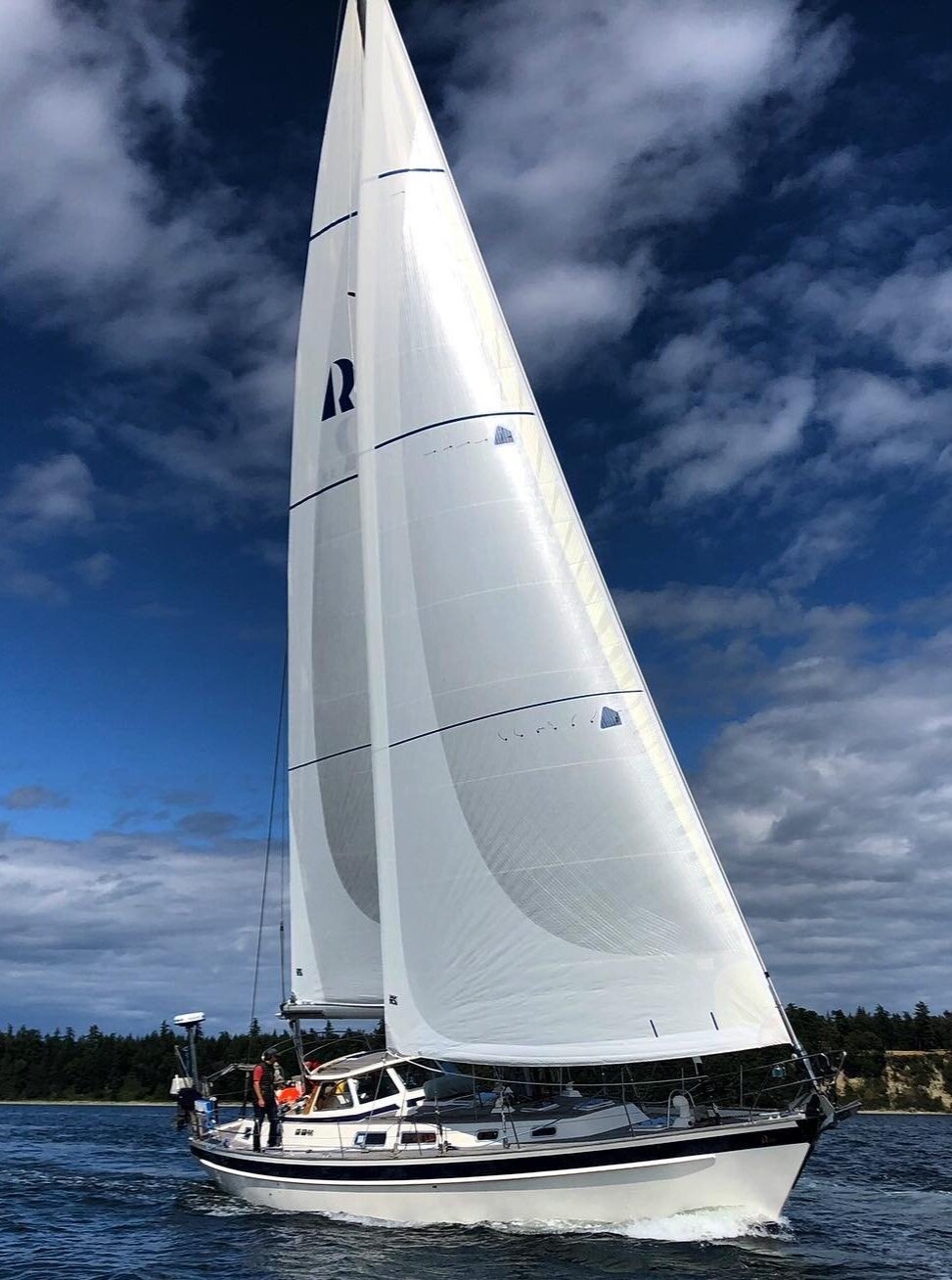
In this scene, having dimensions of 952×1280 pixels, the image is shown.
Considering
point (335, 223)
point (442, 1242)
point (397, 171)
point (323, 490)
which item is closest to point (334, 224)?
point (335, 223)

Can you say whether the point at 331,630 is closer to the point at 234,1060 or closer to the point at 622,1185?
the point at 622,1185

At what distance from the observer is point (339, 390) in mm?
25797

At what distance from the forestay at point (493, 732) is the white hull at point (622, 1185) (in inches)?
56.0

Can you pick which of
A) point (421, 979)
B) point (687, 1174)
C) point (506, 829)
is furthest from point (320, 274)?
point (687, 1174)

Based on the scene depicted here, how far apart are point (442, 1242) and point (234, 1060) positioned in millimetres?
77912

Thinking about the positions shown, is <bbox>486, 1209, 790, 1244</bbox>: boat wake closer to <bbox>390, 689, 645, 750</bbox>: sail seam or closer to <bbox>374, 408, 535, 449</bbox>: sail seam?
<bbox>390, 689, 645, 750</bbox>: sail seam

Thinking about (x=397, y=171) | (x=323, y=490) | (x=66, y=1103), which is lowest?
(x=66, y=1103)

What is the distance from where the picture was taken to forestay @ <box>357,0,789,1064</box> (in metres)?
17.5

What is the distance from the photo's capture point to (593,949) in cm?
1772

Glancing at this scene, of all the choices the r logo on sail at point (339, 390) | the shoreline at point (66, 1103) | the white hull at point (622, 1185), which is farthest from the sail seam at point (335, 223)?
the shoreline at point (66, 1103)

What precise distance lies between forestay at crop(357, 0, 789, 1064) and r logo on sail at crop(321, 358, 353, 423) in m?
2.71

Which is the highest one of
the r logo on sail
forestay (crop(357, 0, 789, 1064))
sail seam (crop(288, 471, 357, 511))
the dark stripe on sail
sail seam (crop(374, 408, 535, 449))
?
the r logo on sail

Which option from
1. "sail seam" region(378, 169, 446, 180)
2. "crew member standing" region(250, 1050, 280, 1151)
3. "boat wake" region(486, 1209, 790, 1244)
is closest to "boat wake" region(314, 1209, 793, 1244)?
"boat wake" region(486, 1209, 790, 1244)

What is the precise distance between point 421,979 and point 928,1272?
9.13 meters
